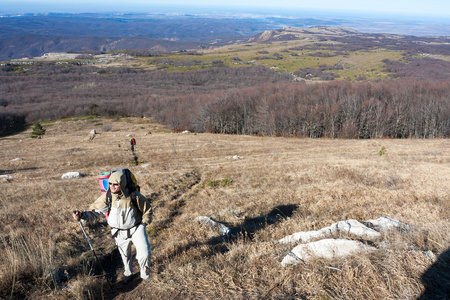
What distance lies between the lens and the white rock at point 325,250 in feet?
16.8

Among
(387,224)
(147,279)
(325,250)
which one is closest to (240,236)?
(325,250)

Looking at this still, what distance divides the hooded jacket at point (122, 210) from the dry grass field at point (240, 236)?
46.7 inches

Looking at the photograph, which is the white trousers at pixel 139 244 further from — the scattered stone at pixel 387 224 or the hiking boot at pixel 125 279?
the scattered stone at pixel 387 224

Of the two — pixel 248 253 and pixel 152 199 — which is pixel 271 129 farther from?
A: pixel 248 253

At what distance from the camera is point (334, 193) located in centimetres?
1252

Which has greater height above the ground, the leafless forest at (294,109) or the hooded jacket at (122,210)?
the hooded jacket at (122,210)

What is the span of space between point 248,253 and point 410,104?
7973cm

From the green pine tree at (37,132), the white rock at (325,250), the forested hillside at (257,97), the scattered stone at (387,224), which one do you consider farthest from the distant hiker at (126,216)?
the forested hillside at (257,97)

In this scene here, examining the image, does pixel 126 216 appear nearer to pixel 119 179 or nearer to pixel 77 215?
pixel 119 179

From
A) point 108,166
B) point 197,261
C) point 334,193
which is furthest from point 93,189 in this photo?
point 334,193

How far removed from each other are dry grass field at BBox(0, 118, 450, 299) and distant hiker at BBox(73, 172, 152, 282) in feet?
1.57

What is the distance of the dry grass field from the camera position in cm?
453

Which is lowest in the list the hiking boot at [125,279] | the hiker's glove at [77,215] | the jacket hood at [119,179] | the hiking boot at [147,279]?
the hiking boot at [125,279]

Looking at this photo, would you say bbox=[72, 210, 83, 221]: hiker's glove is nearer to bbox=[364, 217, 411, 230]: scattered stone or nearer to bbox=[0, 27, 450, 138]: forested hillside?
bbox=[364, 217, 411, 230]: scattered stone
